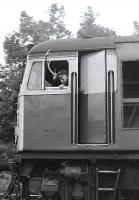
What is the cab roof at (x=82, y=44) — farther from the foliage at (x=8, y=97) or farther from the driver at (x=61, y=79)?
the foliage at (x=8, y=97)

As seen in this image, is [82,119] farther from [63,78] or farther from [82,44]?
[82,44]

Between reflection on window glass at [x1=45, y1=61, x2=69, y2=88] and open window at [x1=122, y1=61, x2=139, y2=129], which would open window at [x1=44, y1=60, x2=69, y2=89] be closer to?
reflection on window glass at [x1=45, y1=61, x2=69, y2=88]

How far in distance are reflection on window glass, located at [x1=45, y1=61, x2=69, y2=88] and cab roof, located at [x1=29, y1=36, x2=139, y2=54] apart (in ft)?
0.99

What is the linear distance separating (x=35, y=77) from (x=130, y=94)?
2.03m

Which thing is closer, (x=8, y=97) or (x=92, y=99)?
(x=92, y=99)

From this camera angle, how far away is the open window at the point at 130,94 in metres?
9.17

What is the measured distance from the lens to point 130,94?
9227 millimetres

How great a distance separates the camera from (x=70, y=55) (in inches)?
377

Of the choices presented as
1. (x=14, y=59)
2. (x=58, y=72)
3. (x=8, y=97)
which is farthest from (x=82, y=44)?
(x=14, y=59)

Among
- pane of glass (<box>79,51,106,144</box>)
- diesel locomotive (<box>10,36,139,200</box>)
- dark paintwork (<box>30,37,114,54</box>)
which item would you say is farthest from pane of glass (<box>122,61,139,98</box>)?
dark paintwork (<box>30,37,114,54</box>)

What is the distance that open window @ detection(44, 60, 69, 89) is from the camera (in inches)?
378

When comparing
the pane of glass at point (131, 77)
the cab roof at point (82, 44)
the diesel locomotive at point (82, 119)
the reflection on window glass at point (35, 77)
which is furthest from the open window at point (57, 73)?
the pane of glass at point (131, 77)

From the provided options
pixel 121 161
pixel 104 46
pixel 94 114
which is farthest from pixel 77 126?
pixel 104 46

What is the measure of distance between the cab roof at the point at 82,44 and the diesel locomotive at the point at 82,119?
2 cm
